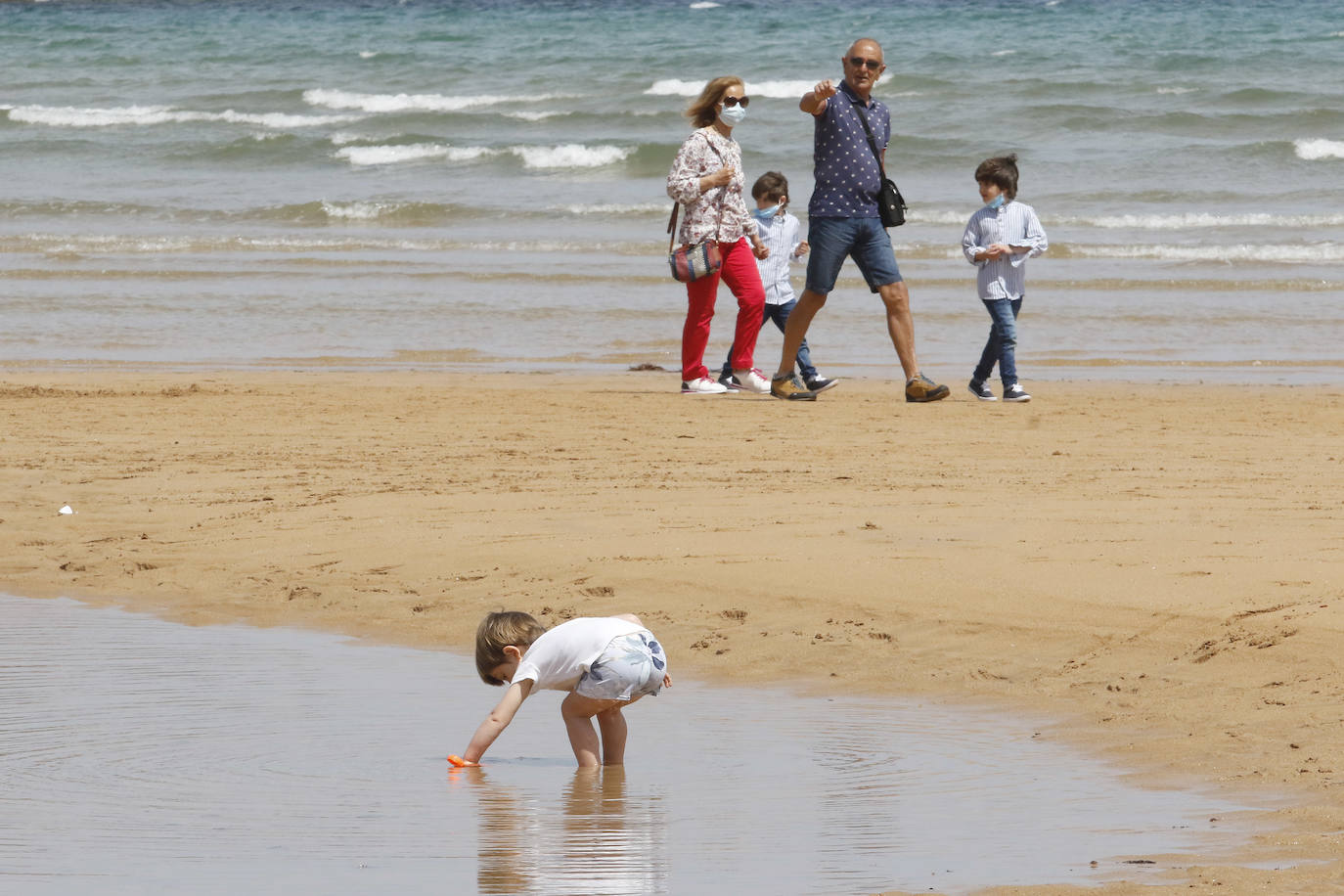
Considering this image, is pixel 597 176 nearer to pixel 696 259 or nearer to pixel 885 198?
pixel 696 259

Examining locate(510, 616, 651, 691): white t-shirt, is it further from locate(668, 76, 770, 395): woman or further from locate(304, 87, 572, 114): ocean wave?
locate(304, 87, 572, 114): ocean wave

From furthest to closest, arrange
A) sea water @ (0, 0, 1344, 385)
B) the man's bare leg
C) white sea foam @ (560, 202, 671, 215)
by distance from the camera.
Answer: white sea foam @ (560, 202, 671, 215)
sea water @ (0, 0, 1344, 385)
the man's bare leg

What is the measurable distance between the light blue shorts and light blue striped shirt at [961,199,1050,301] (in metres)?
6.00

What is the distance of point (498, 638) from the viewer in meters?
4.71

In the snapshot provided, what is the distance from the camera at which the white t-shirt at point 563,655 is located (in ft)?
15.2

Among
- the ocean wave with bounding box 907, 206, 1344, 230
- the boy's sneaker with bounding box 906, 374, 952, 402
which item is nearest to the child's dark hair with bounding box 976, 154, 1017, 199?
the boy's sneaker with bounding box 906, 374, 952, 402

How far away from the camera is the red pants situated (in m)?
10.2

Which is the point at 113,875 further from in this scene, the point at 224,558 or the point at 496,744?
the point at 224,558

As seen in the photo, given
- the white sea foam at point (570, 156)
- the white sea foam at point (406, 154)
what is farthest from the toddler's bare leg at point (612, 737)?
the white sea foam at point (406, 154)

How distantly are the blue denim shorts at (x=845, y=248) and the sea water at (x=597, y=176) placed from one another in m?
2.74

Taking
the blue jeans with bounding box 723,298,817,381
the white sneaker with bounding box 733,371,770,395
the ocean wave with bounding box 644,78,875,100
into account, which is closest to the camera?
the white sneaker with bounding box 733,371,770,395

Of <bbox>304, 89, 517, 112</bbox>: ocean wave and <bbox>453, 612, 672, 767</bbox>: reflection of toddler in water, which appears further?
<bbox>304, 89, 517, 112</bbox>: ocean wave

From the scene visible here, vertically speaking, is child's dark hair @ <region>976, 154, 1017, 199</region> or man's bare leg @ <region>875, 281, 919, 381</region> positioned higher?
child's dark hair @ <region>976, 154, 1017, 199</region>

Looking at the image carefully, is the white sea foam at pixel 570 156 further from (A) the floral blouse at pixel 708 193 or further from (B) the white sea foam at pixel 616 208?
(A) the floral blouse at pixel 708 193
